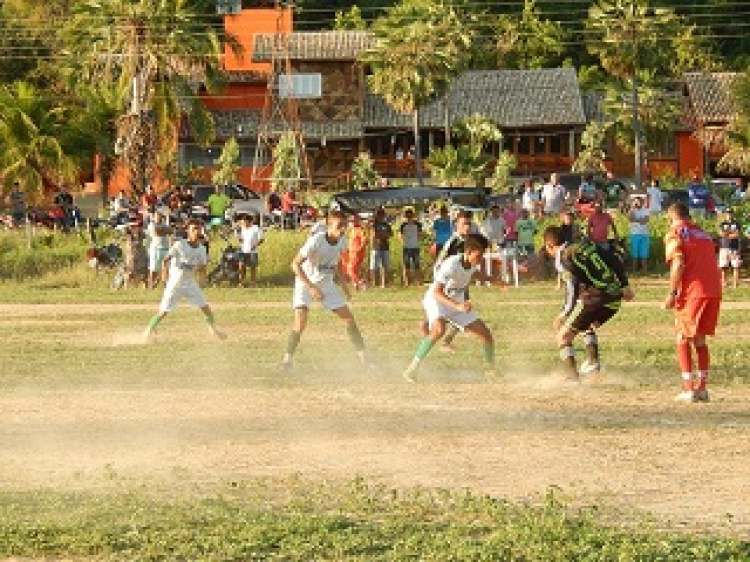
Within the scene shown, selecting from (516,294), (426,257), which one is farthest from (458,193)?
(516,294)

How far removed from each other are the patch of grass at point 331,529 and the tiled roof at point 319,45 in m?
64.2

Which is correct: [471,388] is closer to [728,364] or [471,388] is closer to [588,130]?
[728,364]

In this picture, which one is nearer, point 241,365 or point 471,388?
point 471,388

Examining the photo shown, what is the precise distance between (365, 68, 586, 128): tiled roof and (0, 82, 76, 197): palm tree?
2074 cm

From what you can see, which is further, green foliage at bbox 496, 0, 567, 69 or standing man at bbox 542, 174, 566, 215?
green foliage at bbox 496, 0, 567, 69

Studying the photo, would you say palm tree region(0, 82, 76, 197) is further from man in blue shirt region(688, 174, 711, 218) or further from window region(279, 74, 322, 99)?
man in blue shirt region(688, 174, 711, 218)

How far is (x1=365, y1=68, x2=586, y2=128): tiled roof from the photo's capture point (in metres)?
76.3

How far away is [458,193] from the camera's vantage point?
149ft

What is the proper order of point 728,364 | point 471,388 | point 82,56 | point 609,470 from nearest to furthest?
point 609,470, point 471,388, point 728,364, point 82,56

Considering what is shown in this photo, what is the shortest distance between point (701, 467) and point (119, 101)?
149ft

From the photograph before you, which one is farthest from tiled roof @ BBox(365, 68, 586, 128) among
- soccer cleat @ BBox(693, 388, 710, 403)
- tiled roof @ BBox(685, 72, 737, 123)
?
soccer cleat @ BBox(693, 388, 710, 403)

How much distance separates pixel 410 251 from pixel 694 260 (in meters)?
21.1

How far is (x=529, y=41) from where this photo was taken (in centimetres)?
8431

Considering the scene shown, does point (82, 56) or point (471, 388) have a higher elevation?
point (82, 56)
